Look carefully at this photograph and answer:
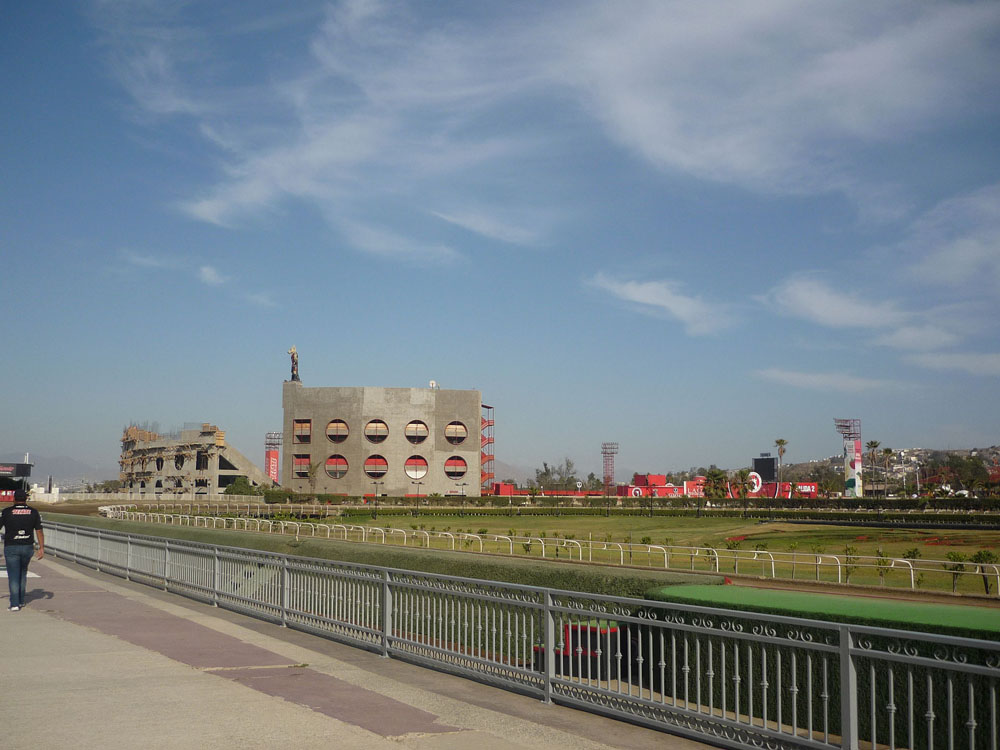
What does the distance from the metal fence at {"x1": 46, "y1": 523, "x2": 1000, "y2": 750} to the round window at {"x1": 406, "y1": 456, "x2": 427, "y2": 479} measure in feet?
357

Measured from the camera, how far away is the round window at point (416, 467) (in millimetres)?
124062

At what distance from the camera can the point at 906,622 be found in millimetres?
7266

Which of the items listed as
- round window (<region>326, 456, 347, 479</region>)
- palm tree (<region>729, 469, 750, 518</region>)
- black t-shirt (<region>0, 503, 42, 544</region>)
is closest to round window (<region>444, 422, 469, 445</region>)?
round window (<region>326, 456, 347, 479</region>)

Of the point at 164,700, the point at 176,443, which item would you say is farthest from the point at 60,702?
the point at 176,443

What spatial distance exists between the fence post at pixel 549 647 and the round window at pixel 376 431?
4498 inches

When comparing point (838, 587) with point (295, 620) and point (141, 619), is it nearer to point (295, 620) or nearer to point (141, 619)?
point (295, 620)

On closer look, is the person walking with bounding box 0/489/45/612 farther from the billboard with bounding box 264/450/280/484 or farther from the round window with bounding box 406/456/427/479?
the billboard with bounding box 264/450/280/484

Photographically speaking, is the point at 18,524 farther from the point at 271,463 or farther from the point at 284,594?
the point at 271,463

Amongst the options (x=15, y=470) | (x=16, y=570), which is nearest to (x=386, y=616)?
(x=16, y=570)

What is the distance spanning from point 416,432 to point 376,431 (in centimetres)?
577

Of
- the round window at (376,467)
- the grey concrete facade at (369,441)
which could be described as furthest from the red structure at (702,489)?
the round window at (376,467)

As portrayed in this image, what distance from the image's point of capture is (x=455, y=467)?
126375 millimetres

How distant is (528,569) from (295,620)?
380cm

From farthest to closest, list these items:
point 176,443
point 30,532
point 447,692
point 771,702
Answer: point 176,443 → point 30,532 → point 447,692 → point 771,702
